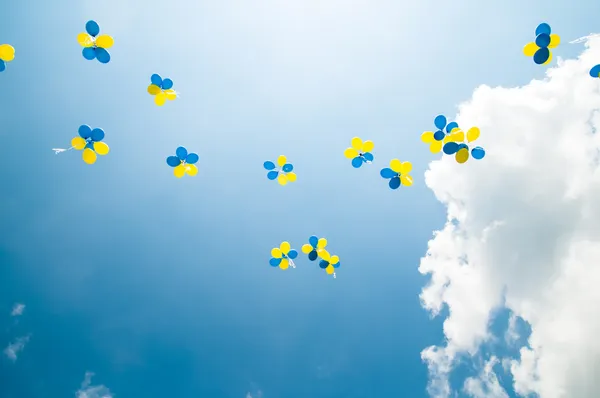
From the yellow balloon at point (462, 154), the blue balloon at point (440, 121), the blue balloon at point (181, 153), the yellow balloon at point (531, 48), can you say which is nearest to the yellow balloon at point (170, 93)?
the blue balloon at point (181, 153)

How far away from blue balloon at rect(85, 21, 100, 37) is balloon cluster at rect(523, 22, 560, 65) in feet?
14.0

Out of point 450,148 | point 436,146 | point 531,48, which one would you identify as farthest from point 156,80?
point 531,48

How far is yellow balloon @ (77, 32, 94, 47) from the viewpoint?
342 centimetres

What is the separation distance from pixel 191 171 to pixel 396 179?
255 cm

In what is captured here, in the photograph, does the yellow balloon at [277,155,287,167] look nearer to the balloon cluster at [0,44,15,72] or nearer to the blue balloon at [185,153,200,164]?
the blue balloon at [185,153,200,164]

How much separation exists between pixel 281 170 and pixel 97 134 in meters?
2.18

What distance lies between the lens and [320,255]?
16.4ft

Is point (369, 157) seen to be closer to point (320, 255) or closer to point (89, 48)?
point (320, 255)

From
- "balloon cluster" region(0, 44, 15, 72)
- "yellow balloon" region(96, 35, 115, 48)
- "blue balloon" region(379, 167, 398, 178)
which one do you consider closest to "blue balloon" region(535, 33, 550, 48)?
"blue balloon" region(379, 167, 398, 178)

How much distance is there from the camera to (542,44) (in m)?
3.42

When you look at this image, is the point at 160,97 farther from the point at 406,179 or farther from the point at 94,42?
the point at 406,179

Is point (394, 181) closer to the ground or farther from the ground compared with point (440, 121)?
closer to the ground

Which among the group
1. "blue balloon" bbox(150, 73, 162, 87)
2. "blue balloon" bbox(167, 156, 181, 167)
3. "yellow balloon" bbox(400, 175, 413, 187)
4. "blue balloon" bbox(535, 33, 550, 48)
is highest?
"blue balloon" bbox(535, 33, 550, 48)

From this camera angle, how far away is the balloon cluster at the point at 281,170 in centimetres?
457
